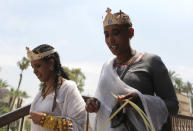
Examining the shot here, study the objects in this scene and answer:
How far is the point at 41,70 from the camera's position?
8.67ft

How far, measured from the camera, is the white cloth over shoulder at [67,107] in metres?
2.57

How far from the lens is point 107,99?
6.57 feet

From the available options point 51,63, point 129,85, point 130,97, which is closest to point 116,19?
point 129,85

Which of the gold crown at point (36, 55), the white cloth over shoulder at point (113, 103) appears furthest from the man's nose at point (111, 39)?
the gold crown at point (36, 55)

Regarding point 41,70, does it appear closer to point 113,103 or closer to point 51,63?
point 51,63

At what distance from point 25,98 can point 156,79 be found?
3545 centimetres

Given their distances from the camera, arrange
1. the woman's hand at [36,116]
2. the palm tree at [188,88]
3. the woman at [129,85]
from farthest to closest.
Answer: the palm tree at [188,88] → the woman's hand at [36,116] → the woman at [129,85]

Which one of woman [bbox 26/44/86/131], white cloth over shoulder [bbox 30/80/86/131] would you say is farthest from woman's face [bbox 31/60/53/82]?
white cloth over shoulder [bbox 30/80/86/131]

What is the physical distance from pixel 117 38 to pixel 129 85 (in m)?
0.40

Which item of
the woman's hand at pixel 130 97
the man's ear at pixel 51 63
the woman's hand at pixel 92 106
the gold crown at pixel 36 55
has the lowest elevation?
the woman's hand at pixel 92 106

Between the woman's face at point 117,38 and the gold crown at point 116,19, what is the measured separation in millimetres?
34

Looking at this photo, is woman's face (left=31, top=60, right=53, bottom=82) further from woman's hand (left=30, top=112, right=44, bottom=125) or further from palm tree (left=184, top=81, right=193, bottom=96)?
palm tree (left=184, top=81, right=193, bottom=96)

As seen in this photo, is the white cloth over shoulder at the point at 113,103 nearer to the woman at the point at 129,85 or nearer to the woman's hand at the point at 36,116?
the woman at the point at 129,85

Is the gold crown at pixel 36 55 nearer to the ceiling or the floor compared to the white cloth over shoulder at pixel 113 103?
nearer to the ceiling
